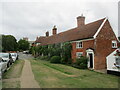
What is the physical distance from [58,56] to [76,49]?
4.86 metres

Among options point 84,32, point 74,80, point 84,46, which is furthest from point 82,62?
point 74,80

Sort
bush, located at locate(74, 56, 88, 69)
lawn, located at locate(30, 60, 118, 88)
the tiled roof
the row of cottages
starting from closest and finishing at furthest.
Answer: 1. lawn, located at locate(30, 60, 118, 88)
2. the row of cottages
3. bush, located at locate(74, 56, 88, 69)
4. the tiled roof

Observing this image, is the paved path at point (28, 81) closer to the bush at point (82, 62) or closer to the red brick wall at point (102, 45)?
the bush at point (82, 62)

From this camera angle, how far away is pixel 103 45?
18.0 metres

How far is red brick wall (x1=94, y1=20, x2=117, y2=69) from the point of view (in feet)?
56.6

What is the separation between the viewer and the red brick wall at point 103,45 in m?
17.3

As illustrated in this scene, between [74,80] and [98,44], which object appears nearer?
[74,80]

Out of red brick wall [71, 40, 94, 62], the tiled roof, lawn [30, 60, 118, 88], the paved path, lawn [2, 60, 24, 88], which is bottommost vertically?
lawn [30, 60, 118, 88]

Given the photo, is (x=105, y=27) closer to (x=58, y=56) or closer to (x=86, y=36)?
(x=86, y=36)

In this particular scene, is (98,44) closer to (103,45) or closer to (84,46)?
(103,45)

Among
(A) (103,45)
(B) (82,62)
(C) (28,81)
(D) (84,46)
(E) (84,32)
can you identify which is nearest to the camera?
(C) (28,81)

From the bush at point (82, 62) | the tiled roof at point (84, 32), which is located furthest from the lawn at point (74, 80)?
the tiled roof at point (84, 32)

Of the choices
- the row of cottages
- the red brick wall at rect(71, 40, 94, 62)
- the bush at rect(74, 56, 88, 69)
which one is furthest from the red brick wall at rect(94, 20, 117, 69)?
the bush at rect(74, 56, 88, 69)

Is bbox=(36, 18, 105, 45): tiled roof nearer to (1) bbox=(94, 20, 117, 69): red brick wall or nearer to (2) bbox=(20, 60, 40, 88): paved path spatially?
(1) bbox=(94, 20, 117, 69): red brick wall
